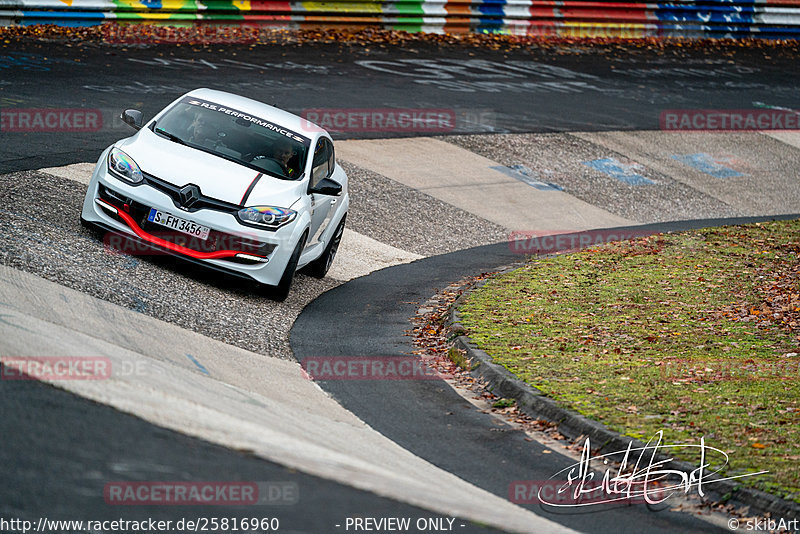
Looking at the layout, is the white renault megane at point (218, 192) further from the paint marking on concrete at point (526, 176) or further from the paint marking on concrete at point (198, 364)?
the paint marking on concrete at point (526, 176)

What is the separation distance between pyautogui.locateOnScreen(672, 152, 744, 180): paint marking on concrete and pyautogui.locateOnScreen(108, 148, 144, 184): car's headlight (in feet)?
42.9

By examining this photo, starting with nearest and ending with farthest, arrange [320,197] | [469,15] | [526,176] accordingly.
Result: [320,197], [526,176], [469,15]

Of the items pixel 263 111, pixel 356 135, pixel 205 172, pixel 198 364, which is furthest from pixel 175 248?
pixel 356 135

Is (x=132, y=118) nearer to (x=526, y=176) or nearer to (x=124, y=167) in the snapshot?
(x=124, y=167)

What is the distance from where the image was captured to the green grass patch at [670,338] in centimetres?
700

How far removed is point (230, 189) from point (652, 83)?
1716 centimetres

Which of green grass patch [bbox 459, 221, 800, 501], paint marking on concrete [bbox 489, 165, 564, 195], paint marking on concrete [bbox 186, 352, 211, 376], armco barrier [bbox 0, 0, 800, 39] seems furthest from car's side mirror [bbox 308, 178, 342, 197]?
armco barrier [bbox 0, 0, 800, 39]

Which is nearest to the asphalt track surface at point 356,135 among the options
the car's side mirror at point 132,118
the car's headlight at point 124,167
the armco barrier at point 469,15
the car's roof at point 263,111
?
the armco barrier at point 469,15

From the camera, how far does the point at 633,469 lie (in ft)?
21.2

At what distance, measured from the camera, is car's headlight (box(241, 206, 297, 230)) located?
9.19 meters

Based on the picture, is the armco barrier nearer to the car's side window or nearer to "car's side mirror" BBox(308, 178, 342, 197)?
the car's side window

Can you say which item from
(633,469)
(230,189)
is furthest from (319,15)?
(633,469)

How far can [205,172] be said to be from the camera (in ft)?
30.6

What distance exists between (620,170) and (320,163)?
919cm
